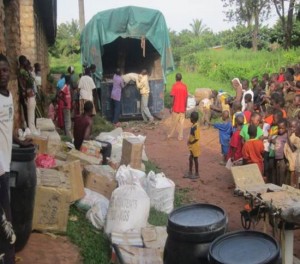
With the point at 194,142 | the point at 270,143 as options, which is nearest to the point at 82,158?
the point at 194,142

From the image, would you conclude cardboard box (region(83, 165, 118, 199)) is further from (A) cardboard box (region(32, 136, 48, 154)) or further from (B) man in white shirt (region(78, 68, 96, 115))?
(B) man in white shirt (region(78, 68, 96, 115))

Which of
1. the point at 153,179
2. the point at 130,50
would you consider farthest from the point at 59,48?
the point at 153,179

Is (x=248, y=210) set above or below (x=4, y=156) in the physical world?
below

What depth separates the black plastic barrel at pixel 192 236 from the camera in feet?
10.7

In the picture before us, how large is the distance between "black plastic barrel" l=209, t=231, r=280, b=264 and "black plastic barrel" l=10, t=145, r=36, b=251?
2.02 metres

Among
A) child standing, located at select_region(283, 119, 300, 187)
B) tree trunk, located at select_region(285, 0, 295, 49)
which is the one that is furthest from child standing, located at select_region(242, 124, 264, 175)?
tree trunk, located at select_region(285, 0, 295, 49)

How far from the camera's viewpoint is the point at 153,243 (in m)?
4.87

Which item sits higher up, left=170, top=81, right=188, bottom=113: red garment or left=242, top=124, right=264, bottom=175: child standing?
left=170, top=81, right=188, bottom=113: red garment

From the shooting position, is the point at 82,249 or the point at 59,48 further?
the point at 59,48

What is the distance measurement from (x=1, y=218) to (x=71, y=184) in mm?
2387

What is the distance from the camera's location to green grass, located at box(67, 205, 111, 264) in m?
4.82

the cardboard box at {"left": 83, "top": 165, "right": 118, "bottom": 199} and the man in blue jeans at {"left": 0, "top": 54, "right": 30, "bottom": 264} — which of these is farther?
the cardboard box at {"left": 83, "top": 165, "right": 118, "bottom": 199}

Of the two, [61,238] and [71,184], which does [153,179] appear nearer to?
[71,184]

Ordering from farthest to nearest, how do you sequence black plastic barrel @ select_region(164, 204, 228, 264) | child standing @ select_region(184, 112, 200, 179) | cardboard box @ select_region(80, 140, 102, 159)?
child standing @ select_region(184, 112, 200, 179), cardboard box @ select_region(80, 140, 102, 159), black plastic barrel @ select_region(164, 204, 228, 264)
